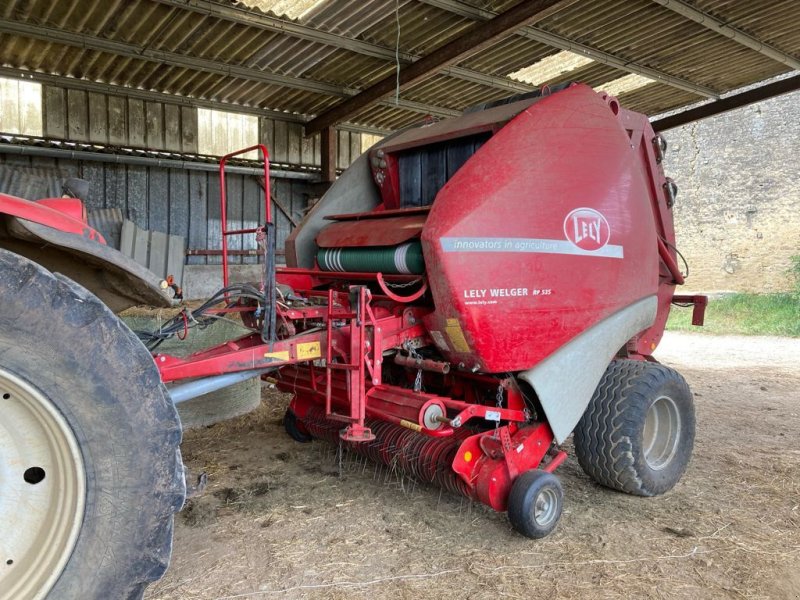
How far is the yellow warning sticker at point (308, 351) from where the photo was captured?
112 inches

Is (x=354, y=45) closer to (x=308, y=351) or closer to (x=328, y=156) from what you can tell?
(x=328, y=156)

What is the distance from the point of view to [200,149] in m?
9.68

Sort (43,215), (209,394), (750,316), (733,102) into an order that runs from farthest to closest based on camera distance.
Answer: (750,316) → (733,102) → (209,394) → (43,215)

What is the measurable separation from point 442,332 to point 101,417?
1693 mm

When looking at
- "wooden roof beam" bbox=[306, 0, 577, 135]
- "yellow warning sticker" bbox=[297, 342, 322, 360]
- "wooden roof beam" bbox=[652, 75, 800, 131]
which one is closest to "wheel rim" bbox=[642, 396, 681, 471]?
"yellow warning sticker" bbox=[297, 342, 322, 360]

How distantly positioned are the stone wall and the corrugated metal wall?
10406 millimetres

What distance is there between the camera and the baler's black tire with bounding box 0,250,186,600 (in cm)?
165

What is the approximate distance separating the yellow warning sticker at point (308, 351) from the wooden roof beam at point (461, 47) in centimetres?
421

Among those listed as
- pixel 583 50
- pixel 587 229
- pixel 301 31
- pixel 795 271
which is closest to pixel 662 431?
pixel 587 229

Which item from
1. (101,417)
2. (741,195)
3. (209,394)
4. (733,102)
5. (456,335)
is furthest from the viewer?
(741,195)

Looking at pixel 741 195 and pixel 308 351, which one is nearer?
pixel 308 351

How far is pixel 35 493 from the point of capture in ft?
5.86

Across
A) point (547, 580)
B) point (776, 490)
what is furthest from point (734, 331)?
point (547, 580)

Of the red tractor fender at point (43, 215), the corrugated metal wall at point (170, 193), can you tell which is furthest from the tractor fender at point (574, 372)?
the corrugated metal wall at point (170, 193)
